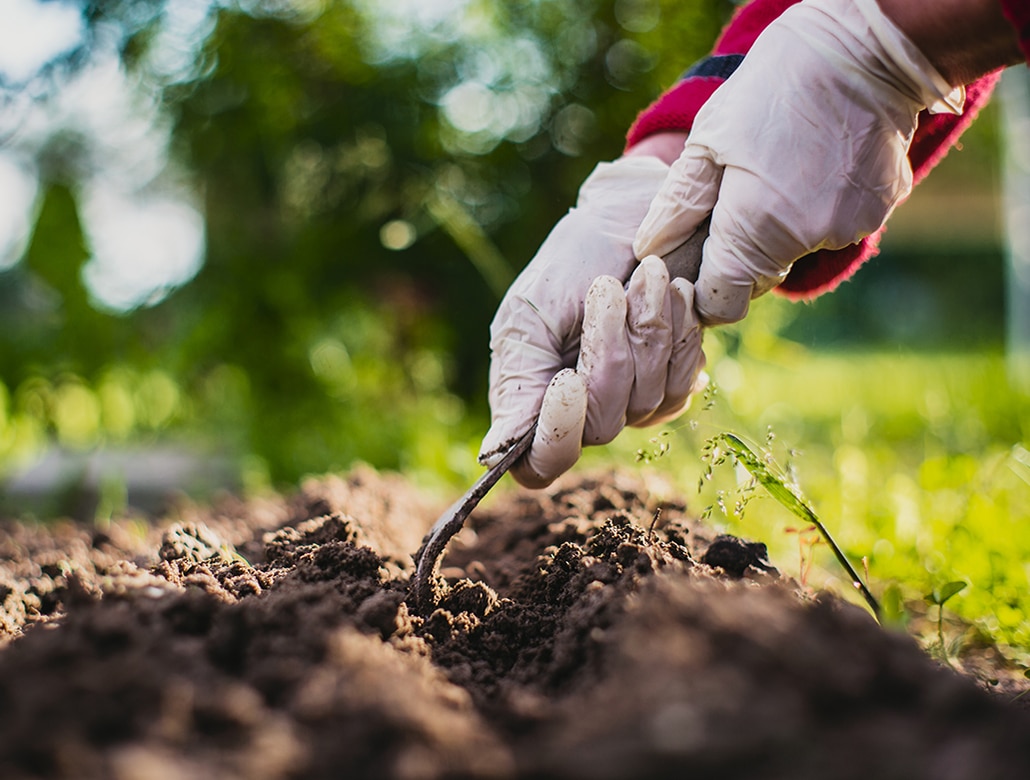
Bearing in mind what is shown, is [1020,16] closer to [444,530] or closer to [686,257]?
[686,257]

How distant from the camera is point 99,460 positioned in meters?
3.92

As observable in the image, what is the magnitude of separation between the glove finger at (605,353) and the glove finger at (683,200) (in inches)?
5.0

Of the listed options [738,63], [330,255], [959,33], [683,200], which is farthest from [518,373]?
[330,255]

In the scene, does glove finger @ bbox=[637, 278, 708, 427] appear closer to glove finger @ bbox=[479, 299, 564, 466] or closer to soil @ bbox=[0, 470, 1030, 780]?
glove finger @ bbox=[479, 299, 564, 466]

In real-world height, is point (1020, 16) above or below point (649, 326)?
above

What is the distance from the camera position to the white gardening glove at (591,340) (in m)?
1.41

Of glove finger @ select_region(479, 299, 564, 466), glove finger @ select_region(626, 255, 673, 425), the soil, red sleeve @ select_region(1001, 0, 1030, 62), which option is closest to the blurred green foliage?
glove finger @ select_region(479, 299, 564, 466)

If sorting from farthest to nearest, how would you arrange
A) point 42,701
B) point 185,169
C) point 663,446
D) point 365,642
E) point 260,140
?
point 185,169 → point 260,140 → point 663,446 → point 365,642 → point 42,701

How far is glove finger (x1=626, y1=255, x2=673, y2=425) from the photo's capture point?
140 cm

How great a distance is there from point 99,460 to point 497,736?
12.6 ft

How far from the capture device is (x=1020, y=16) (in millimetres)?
1035

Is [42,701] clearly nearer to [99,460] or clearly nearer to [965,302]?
[99,460]

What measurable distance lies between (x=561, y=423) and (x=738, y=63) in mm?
869

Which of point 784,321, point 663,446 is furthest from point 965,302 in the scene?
point 663,446
